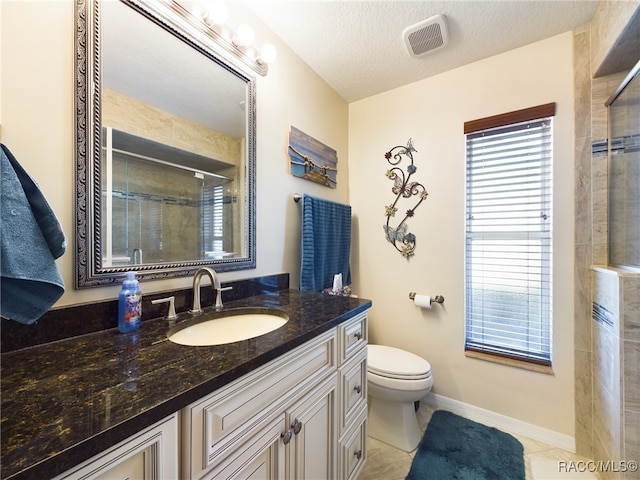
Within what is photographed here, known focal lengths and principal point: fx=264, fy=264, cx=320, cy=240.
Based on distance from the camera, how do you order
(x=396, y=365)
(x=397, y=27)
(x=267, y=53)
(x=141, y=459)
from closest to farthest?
(x=141, y=459) < (x=267, y=53) < (x=397, y=27) < (x=396, y=365)

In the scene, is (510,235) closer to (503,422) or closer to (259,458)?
(503,422)

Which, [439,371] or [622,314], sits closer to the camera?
[622,314]

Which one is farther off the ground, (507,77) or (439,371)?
(507,77)

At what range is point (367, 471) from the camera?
1.34 m

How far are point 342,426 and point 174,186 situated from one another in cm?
119

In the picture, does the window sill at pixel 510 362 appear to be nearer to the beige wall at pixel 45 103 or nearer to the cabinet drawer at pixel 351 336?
the cabinet drawer at pixel 351 336

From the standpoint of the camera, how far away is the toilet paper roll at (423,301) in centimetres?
181

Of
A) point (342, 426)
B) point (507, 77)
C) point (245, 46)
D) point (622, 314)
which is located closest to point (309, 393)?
point (342, 426)

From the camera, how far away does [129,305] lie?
841 mm

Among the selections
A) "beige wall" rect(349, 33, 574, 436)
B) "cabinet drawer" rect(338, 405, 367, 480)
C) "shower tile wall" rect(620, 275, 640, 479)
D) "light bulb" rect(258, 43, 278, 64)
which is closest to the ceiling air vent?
"beige wall" rect(349, 33, 574, 436)

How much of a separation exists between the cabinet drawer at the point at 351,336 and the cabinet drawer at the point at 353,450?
0.33 m

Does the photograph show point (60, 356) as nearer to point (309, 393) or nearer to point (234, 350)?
point (234, 350)

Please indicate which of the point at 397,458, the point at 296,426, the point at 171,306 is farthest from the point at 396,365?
the point at 171,306

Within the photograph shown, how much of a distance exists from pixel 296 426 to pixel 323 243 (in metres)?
1.06
